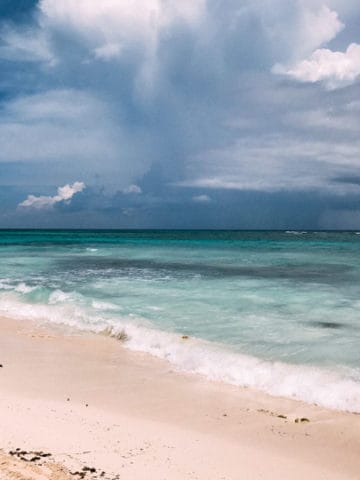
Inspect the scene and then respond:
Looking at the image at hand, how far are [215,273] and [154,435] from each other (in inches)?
719

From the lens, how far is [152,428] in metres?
5.30

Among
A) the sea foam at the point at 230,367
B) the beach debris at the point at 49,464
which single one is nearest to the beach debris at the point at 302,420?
the sea foam at the point at 230,367

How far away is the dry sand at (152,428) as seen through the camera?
4273mm

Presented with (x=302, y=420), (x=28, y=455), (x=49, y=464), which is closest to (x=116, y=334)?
(x=302, y=420)

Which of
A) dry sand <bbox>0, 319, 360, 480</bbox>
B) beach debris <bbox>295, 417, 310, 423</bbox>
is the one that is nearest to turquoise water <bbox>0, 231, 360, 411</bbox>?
dry sand <bbox>0, 319, 360, 480</bbox>

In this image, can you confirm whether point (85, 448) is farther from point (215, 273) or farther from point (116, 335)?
point (215, 273)

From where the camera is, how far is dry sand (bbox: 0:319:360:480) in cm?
427

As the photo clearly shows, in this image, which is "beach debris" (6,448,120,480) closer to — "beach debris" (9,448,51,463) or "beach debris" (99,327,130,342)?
"beach debris" (9,448,51,463)

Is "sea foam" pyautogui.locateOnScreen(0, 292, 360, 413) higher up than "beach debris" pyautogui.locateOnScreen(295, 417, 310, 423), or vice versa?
"sea foam" pyautogui.locateOnScreen(0, 292, 360, 413)

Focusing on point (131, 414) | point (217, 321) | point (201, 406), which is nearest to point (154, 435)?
point (131, 414)

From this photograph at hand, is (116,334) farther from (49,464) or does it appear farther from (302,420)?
(49,464)

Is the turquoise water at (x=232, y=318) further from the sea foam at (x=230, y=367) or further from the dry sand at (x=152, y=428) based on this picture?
the dry sand at (x=152, y=428)

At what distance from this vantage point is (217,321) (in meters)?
11.6

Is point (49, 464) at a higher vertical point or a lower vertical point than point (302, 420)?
higher
